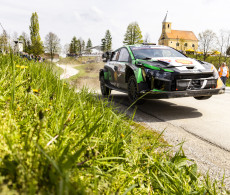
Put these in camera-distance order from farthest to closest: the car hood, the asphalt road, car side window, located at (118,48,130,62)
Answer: car side window, located at (118,48,130,62)
the car hood
the asphalt road

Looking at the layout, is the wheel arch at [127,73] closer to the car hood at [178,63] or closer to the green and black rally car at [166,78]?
the green and black rally car at [166,78]

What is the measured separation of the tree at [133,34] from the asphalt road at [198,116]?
63952mm

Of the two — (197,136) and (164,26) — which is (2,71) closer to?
(197,136)

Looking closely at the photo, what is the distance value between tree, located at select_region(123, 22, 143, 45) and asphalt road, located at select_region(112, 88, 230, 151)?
210 feet

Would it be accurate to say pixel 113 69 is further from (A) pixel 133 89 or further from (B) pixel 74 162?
(B) pixel 74 162

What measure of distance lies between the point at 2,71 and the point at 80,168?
2.43 m

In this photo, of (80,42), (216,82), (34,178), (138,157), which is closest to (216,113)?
(216,82)

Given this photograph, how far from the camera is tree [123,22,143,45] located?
2707 inches

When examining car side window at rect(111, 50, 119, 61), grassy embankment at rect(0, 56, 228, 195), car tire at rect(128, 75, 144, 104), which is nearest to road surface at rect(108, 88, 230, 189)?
car tire at rect(128, 75, 144, 104)

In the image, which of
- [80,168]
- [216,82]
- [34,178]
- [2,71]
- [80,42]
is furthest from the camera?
[80,42]

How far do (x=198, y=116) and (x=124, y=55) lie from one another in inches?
107

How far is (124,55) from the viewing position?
6.63 m

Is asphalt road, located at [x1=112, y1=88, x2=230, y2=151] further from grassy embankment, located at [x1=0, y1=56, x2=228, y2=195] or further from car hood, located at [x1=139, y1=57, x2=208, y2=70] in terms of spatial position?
grassy embankment, located at [x1=0, y1=56, x2=228, y2=195]

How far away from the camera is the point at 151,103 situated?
6.77 meters
